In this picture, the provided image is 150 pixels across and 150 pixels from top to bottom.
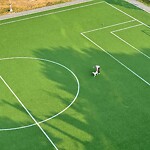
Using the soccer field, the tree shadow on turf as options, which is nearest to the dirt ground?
the soccer field

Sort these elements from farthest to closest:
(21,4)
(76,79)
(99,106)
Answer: (21,4) → (76,79) → (99,106)

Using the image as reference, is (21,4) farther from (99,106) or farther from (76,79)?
(99,106)

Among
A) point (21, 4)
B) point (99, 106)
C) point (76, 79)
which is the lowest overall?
point (99, 106)

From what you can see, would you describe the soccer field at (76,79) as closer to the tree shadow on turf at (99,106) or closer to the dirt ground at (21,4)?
the tree shadow on turf at (99,106)

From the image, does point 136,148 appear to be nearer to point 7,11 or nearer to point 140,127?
point 140,127

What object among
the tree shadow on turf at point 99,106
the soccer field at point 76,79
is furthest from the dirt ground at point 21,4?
the tree shadow on turf at point 99,106

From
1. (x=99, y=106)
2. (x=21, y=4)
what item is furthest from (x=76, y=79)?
(x=21, y=4)

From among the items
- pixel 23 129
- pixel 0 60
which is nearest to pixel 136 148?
pixel 23 129

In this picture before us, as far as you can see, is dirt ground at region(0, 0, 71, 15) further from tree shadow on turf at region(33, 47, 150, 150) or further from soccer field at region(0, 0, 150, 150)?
tree shadow on turf at region(33, 47, 150, 150)
